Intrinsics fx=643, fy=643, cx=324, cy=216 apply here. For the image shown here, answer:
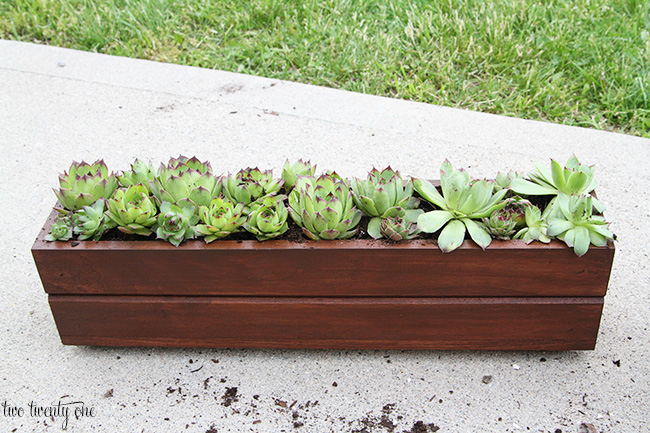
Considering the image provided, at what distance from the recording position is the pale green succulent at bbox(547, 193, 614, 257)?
65.2 inches

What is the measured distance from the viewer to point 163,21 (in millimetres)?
3922

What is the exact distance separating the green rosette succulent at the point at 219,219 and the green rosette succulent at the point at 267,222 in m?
0.04

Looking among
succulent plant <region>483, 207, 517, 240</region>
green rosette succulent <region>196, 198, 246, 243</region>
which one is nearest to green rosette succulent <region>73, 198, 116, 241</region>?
green rosette succulent <region>196, 198, 246, 243</region>

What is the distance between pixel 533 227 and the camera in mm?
1720

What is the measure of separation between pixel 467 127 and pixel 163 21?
2017 mm

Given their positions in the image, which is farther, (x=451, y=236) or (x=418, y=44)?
(x=418, y=44)

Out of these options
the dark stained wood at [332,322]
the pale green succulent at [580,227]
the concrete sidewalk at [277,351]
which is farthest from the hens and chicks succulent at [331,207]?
the concrete sidewalk at [277,351]

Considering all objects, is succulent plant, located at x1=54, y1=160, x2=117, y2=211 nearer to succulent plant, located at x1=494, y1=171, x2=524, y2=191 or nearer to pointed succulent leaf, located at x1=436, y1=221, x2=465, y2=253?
pointed succulent leaf, located at x1=436, y1=221, x2=465, y2=253

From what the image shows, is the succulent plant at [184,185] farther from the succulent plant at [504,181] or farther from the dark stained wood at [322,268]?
the succulent plant at [504,181]

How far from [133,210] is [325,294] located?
22.3 inches

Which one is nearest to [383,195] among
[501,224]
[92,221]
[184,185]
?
[501,224]

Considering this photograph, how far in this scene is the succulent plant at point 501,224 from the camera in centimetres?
169

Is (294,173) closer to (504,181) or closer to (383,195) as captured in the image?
(383,195)

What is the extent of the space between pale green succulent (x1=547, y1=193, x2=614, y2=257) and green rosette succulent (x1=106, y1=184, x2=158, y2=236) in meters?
1.07
